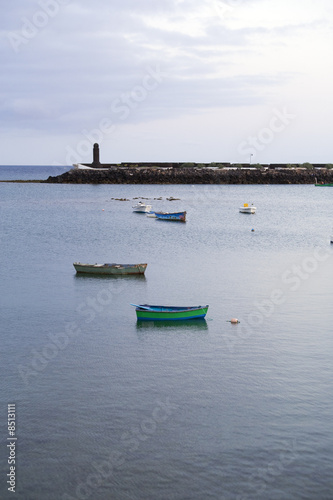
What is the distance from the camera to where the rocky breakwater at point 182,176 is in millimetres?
171250

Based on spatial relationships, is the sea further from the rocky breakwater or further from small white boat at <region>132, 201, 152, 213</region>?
the rocky breakwater

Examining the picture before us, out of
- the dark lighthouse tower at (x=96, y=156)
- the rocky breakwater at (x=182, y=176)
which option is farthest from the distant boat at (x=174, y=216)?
the dark lighthouse tower at (x=96, y=156)

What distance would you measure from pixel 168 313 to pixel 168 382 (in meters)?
7.61

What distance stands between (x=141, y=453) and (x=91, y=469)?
165cm

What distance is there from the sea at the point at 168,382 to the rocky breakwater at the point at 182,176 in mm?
123697

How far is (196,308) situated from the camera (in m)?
29.6

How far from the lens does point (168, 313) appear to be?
2944cm

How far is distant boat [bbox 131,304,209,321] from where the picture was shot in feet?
96.5

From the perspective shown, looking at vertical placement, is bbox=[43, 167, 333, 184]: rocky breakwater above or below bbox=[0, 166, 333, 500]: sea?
above

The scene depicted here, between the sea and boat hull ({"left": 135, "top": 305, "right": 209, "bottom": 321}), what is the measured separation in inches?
21.2

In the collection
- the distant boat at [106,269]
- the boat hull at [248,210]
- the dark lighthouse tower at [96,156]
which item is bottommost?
the distant boat at [106,269]

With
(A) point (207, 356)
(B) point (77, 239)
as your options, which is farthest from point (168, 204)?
(A) point (207, 356)

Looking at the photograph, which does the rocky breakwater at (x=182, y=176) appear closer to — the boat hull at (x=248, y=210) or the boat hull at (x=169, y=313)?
the boat hull at (x=248, y=210)

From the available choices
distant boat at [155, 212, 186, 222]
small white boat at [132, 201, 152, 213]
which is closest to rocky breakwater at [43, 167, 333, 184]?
small white boat at [132, 201, 152, 213]
